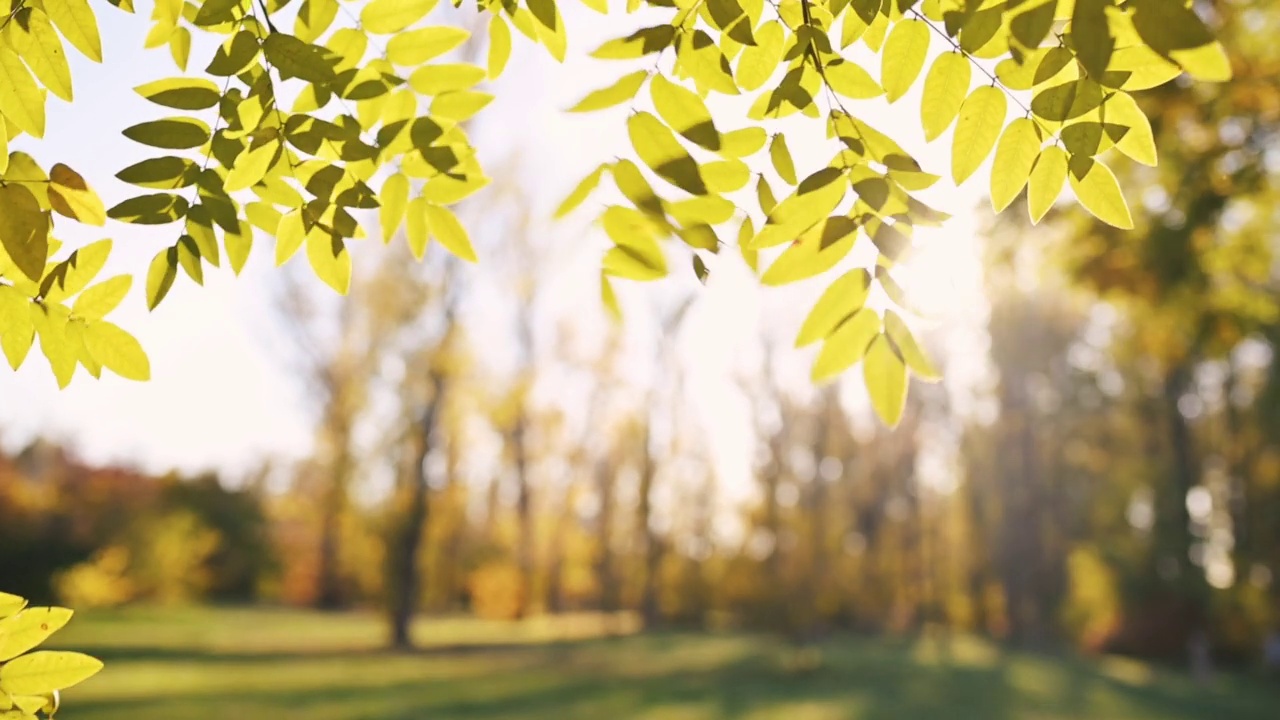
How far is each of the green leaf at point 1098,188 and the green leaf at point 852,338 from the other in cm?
31

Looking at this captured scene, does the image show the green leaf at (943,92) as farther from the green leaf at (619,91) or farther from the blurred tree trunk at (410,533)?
the blurred tree trunk at (410,533)

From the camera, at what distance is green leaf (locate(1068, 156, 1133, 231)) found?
3.82 ft

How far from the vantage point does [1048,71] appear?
1.14 m

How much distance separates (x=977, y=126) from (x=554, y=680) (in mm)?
12679

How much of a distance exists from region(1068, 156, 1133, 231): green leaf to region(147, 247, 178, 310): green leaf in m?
1.27

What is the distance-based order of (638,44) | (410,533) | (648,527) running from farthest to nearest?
(648,527) → (410,533) → (638,44)

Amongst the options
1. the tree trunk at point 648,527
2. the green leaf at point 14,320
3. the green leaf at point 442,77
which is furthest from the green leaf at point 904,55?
the tree trunk at point 648,527

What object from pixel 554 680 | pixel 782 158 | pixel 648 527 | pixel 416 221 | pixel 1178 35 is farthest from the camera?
pixel 648 527

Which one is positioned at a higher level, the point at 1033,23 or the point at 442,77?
the point at 442,77

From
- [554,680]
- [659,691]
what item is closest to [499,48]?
[659,691]

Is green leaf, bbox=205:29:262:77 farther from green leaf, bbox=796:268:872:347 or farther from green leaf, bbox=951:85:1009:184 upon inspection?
green leaf, bbox=951:85:1009:184

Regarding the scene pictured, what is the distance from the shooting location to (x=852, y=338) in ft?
4.31

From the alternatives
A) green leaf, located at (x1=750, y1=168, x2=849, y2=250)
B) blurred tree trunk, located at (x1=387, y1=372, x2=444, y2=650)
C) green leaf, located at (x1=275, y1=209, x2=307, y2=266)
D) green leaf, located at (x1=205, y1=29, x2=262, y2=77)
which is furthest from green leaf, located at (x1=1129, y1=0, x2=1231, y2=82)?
blurred tree trunk, located at (x1=387, y1=372, x2=444, y2=650)

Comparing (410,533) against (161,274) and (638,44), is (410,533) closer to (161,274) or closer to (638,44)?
(161,274)
